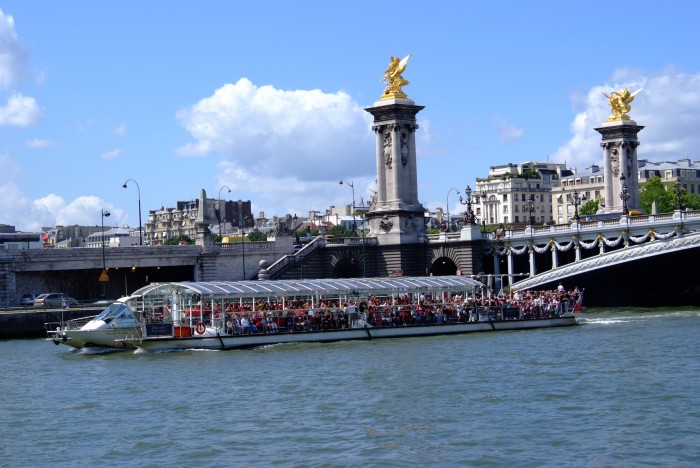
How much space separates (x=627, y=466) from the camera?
2959cm

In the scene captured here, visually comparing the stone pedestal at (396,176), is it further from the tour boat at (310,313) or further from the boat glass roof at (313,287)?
the boat glass roof at (313,287)

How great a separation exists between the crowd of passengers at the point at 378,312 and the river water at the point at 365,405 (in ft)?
7.10

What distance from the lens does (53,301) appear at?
74750 millimetres

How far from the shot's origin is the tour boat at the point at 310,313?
5619cm

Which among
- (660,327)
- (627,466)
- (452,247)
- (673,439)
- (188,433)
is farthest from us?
(452,247)

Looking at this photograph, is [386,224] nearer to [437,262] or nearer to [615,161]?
[437,262]

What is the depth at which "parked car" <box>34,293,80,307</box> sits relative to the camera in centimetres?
7444

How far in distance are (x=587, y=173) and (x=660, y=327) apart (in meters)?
113

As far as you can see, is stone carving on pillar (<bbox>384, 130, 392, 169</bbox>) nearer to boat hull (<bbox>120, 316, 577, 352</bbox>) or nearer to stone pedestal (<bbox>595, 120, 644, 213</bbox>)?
stone pedestal (<bbox>595, 120, 644, 213</bbox>)

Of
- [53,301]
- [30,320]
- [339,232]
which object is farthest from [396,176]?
[339,232]

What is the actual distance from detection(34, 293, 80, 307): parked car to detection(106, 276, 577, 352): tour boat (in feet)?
50.6

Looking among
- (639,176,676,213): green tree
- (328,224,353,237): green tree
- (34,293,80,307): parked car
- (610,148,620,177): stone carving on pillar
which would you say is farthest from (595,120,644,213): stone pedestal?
(328,224,353,237): green tree

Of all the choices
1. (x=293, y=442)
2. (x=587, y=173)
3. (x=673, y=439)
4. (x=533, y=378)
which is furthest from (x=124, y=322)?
(x=587, y=173)

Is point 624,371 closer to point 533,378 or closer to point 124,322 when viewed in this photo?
point 533,378
